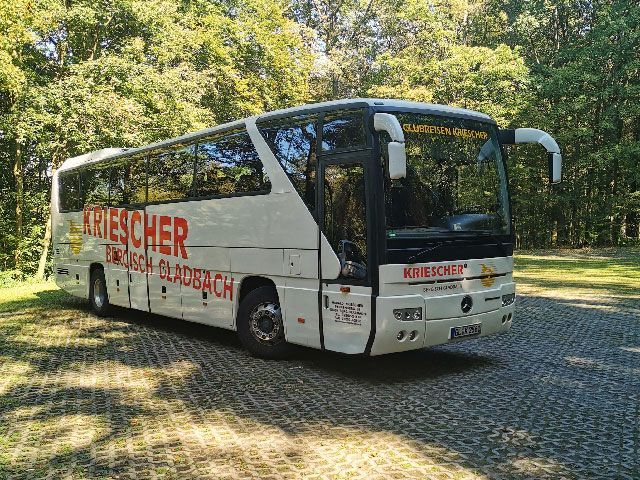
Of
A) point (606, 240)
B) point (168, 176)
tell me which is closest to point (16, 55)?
point (168, 176)

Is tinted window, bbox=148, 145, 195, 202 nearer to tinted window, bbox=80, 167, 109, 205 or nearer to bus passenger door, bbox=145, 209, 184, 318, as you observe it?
bus passenger door, bbox=145, 209, 184, 318

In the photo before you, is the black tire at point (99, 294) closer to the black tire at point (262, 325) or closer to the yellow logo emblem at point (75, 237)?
the yellow logo emblem at point (75, 237)

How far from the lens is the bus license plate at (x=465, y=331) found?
290 inches

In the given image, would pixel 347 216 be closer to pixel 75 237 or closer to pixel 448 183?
pixel 448 183

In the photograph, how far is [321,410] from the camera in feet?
Result: 20.2

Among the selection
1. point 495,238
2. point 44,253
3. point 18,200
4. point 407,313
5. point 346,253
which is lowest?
point 407,313

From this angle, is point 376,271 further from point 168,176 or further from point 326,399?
point 168,176

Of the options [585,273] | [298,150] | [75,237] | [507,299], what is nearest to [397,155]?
[298,150]

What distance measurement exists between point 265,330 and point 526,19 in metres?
36.5

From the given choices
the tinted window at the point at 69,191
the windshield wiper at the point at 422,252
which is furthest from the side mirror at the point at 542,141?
the tinted window at the point at 69,191

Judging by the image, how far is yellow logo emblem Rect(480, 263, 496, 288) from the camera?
7.73 meters

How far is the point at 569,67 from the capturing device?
1394 inches

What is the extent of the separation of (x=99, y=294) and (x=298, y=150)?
24.7ft

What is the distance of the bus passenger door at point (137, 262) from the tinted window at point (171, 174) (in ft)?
2.22
